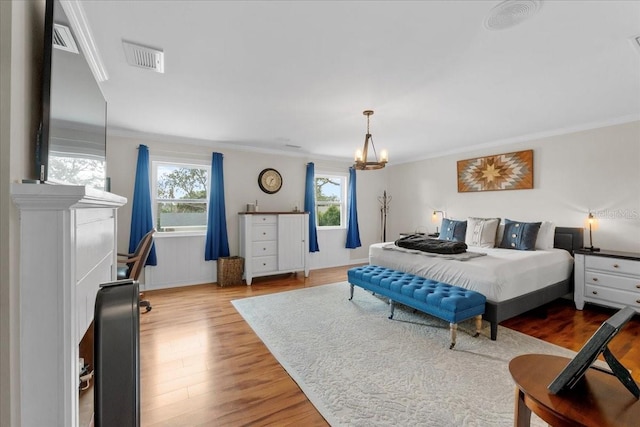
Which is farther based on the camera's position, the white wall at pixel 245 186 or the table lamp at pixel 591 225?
the white wall at pixel 245 186

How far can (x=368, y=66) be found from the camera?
221cm

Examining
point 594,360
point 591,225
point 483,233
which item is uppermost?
point 591,225

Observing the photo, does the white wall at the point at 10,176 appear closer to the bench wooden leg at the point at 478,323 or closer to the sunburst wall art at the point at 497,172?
the bench wooden leg at the point at 478,323

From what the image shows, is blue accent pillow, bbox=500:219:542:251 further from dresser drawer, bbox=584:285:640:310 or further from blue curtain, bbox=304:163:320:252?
blue curtain, bbox=304:163:320:252

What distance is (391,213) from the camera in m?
6.66

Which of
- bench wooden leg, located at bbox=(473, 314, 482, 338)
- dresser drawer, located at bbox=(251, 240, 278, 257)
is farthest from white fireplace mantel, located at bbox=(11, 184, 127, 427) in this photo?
dresser drawer, located at bbox=(251, 240, 278, 257)

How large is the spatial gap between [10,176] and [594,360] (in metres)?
2.17

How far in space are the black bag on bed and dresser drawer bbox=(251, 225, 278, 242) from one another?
6.95 ft

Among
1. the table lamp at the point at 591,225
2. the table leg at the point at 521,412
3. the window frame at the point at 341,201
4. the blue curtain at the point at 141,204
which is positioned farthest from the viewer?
the window frame at the point at 341,201

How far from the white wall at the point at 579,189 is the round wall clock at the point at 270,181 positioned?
11.0ft

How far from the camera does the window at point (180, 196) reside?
4.43 metres

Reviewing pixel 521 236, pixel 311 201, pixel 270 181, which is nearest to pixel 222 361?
pixel 270 181

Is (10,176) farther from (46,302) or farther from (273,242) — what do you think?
(273,242)

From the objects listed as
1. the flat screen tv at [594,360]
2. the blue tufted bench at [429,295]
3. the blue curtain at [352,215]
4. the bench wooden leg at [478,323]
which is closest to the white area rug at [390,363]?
the bench wooden leg at [478,323]
